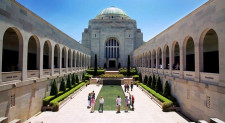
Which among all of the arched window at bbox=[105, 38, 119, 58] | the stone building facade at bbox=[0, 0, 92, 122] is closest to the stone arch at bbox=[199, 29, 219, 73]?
the stone building facade at bbox=[0, 0, 92, 122]

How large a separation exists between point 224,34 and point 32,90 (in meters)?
14.0

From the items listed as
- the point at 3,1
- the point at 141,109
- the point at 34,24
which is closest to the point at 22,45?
the point at 34,24

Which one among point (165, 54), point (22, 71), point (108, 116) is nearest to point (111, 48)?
point (165, 54)

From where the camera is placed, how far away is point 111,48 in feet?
158

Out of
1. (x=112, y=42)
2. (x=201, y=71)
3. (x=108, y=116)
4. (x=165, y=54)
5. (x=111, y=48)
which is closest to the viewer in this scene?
(x=201, y=71)

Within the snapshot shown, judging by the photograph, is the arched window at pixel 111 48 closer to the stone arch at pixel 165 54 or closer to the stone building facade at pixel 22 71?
the stone arch at pixel 165 54

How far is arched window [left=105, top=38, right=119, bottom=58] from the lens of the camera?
47.8m

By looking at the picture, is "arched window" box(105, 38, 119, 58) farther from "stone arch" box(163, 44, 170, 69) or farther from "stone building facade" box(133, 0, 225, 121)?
"stone building facade" box(133, 0, 225, 121)

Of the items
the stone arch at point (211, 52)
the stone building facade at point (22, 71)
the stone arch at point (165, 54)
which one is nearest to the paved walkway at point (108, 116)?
the stone building facade at point (22, 71)

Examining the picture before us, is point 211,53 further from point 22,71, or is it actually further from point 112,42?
point 112,42

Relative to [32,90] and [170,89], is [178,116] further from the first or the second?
[32,90]

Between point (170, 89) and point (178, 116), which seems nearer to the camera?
point (178, 116)

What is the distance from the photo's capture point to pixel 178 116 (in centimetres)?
1121

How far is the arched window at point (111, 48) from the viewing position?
157ft
